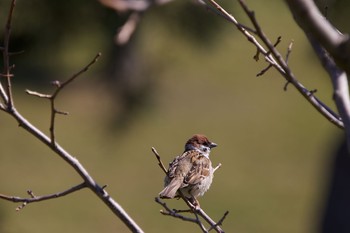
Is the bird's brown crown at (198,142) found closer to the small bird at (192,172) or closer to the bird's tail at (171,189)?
the small bird at (192,172)

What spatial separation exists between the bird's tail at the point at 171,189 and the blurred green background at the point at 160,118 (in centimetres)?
559

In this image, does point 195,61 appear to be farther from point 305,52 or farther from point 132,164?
point 132,164

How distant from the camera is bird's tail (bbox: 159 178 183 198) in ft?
13.9

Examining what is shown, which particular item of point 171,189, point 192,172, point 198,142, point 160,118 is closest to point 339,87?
point 171,189

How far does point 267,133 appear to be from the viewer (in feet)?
50.7

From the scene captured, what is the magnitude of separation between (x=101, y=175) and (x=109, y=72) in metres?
4.07

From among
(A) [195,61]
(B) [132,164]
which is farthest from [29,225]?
(A) [195,61]

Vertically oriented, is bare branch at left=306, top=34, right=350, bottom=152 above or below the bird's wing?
below

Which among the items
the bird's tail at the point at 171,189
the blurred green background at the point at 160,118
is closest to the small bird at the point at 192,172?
the bird's tail at the point at 171,189

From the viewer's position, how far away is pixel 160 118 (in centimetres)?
1631

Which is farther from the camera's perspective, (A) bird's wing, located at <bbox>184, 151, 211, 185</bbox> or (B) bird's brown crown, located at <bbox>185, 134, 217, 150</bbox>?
(B) bird's brown crown, located at <bbox>185, 134, 217, 150</bbox>

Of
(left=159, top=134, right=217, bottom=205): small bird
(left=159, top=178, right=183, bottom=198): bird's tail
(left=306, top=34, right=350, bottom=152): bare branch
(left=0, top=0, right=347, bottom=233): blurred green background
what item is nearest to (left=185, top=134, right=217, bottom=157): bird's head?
(left=159, top=134, right=217, bottom=205): small bird

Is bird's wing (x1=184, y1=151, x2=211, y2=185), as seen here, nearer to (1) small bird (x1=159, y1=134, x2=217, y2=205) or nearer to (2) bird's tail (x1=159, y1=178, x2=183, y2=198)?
(1) small bird (x1=159, y1=134, x2=217, y2=205)

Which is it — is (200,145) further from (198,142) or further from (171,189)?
(171,189)
